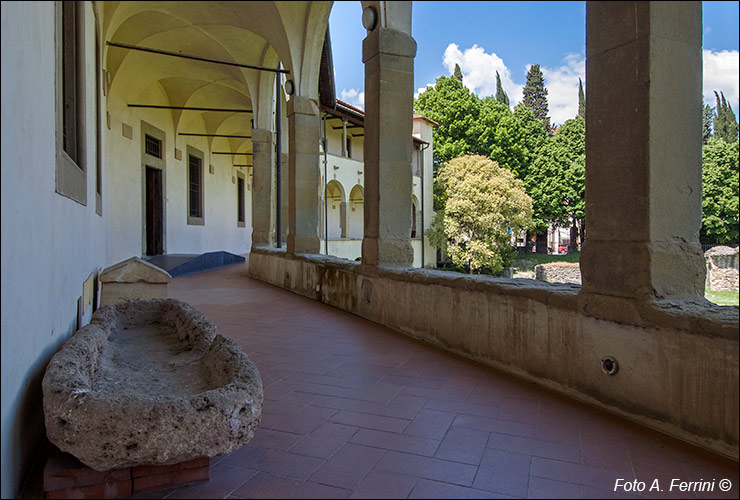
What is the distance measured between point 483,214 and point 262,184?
600 inches

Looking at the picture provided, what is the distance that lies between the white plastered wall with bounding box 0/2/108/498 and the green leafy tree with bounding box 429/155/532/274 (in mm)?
22765

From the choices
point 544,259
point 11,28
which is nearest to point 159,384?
point 11,28

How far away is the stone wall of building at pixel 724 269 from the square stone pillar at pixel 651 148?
640 inches

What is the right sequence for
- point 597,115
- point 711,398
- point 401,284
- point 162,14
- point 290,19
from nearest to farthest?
point 711,398, point 597,115, point 401,284, point 290,19, point 162,14

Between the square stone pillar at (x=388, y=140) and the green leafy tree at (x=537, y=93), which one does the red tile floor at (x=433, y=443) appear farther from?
the green leafy tree at (x=537, y=93)

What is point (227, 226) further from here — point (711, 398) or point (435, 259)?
point (711, 398)

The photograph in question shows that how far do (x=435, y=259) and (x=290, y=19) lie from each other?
856 inches

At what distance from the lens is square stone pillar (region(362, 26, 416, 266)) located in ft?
16.8

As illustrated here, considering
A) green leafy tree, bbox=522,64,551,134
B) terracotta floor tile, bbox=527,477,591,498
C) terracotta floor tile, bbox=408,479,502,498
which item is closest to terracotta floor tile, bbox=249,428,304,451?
terracotta floor tile, bbox=408,479,502,498

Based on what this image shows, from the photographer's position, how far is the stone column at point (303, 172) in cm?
802

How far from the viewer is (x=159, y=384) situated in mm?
2256

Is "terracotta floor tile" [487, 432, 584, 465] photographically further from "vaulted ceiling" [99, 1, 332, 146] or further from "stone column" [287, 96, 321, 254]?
"vaulted ceiling" [99, 1, 332, 146]

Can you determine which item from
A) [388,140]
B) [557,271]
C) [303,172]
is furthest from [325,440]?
[557,271]

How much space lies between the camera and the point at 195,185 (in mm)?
16141
